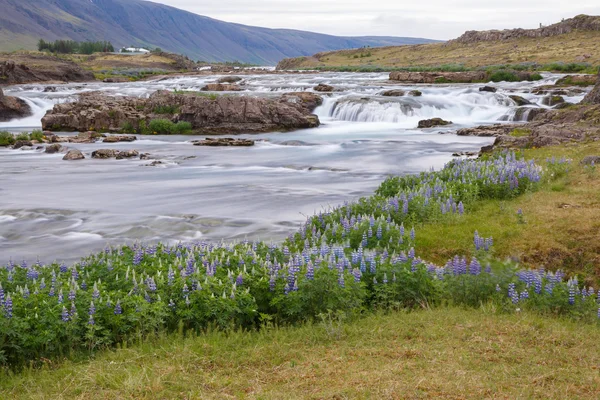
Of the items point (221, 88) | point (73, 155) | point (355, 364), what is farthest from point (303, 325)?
point (221, 88)

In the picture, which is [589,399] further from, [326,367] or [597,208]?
[597,208]

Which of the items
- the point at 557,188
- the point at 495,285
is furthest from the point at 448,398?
the point at 557,188

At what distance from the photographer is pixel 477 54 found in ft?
366

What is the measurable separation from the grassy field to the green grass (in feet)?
247

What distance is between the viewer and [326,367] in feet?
19.9

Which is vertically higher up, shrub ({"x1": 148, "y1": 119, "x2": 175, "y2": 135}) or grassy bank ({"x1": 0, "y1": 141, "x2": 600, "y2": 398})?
shrub ({"x1": 148, "y1": 119, "x2": 175, "y2": 135})

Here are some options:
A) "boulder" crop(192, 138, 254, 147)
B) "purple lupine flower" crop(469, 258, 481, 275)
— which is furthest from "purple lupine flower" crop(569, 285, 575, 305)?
"boulder" crop(192, 138, 254, 147)

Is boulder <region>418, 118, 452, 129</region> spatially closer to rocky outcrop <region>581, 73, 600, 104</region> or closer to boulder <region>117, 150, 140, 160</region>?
rocky outcrop <region>581, 73, 600, 104</region>

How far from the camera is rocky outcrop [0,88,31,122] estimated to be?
1660 inches

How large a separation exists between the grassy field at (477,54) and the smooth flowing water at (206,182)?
170ft

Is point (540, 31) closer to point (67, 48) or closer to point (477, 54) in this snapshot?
point (477, 54)

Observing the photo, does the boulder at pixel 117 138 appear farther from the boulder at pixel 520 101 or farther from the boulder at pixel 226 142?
the boulder at pixel 520 101

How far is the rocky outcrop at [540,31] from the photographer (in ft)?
372

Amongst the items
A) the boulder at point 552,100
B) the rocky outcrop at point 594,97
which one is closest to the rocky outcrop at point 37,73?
the boulder at point 552,100
